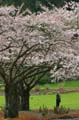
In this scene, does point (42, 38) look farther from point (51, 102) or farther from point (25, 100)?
point (51, 102)

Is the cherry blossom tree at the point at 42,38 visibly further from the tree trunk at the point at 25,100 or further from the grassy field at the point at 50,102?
the grassy field at the point at 50,102

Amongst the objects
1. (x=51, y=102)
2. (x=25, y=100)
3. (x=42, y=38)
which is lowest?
(x=51, y=102)

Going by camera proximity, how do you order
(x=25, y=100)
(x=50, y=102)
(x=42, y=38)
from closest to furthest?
(x=42, y=38) → (x=25, y=100) → (x=50, y=102)

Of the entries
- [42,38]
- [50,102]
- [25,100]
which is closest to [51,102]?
[50,102]

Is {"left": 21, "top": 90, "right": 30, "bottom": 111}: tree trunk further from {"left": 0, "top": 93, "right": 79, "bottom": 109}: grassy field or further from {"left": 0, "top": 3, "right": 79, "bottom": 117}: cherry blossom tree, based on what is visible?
{"left": 0, "top": 93, "right": 79, "bottom": 109}: grassy field

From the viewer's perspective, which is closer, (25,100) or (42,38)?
(42,38)

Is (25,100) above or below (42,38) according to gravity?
below

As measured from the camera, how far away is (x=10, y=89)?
1903 cm

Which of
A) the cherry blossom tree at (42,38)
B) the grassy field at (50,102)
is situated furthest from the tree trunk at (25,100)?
the grassy field at (50,102)

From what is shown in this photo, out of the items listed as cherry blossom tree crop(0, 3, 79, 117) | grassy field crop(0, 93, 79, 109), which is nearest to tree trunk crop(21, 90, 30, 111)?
cherry blossom tree crop(0, 3, 79, 117)

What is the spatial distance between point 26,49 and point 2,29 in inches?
101

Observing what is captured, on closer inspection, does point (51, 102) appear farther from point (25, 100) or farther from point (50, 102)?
point (25, 100)

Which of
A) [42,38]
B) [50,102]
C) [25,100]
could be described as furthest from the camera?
[50,102]

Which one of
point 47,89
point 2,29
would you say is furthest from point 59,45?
point 47,89
